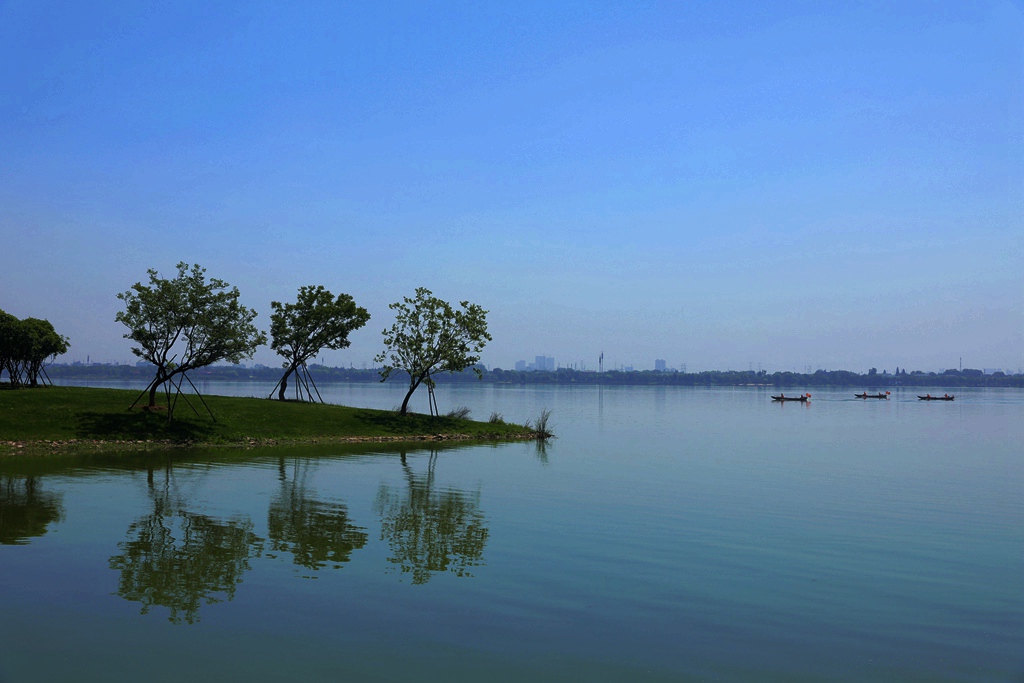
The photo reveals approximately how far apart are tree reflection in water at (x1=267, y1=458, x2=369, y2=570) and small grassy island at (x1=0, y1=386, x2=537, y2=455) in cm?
2031

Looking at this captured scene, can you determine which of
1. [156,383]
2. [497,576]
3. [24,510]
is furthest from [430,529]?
[156,383]

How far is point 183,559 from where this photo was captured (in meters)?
18.3

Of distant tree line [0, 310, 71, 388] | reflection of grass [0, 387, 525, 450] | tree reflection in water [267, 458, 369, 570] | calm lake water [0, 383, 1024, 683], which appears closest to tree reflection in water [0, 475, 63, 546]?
calm lake water [0, 383, 1024, 683]

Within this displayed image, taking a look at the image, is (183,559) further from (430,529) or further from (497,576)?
(497,576)

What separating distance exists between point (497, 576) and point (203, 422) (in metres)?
38.9

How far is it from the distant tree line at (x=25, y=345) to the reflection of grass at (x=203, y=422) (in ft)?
42.5

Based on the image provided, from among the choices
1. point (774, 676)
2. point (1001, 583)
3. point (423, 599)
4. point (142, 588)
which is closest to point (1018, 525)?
point (1001, 583)

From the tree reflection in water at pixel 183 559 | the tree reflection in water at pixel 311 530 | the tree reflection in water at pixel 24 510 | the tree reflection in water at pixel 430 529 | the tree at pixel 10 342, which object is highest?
the tree at pixel 10 342

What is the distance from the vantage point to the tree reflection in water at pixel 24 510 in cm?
2080

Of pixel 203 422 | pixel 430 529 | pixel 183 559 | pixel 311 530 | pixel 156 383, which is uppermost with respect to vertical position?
pixel 156 383

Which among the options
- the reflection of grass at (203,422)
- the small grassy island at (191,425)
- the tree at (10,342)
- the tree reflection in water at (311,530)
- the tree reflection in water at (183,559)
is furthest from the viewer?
the tree at (10,342)

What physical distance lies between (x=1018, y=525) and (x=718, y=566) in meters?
14.8

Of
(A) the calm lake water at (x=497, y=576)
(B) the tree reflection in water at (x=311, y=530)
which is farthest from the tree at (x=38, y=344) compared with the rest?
(B) the tree reflection in water at (x=311, y=530)

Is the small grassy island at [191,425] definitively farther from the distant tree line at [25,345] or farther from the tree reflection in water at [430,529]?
the tree reflection in water at [430,529]
